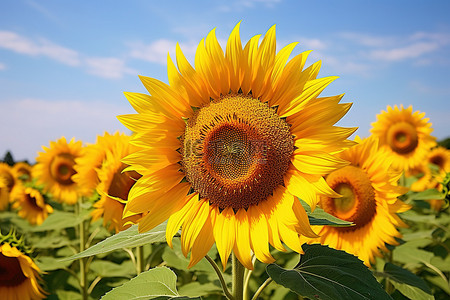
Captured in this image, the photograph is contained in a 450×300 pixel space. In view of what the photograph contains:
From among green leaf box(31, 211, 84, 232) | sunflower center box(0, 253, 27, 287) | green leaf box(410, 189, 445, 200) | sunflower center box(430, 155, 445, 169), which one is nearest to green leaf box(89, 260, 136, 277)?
green leaf box(31, 211, 84, 232)

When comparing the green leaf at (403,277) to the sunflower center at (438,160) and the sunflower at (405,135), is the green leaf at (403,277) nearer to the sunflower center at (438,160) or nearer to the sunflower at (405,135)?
the sunflower at (405,135)

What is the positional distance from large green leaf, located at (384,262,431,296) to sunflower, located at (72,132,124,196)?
2704mm

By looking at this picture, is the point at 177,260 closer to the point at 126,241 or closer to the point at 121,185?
the point at 121,185

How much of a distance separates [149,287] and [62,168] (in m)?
4.45

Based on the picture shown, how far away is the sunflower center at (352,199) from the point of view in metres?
3.07

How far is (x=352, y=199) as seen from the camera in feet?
10.2

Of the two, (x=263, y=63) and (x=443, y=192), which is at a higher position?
(x=263, y=63)

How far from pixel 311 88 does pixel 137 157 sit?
0.84 m

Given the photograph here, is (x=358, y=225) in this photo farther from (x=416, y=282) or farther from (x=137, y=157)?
(x=137, y=157)

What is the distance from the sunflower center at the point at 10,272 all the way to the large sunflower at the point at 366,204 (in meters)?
2.55

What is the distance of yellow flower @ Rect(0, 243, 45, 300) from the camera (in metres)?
3.23

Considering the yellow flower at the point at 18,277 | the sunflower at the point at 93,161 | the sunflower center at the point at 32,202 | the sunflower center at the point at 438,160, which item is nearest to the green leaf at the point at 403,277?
the sunflower at the point at 93,161

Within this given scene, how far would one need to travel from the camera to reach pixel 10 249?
10.2 feet

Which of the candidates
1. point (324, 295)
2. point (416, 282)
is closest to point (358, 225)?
point (416, 282)
